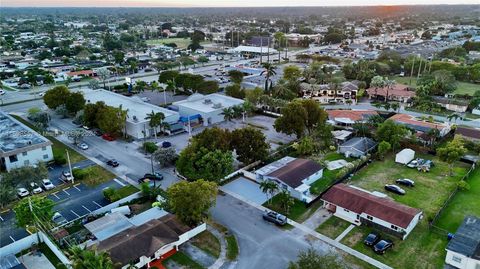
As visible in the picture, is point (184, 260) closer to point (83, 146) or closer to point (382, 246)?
point (382, 246)

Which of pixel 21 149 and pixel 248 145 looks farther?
pixel 21 149

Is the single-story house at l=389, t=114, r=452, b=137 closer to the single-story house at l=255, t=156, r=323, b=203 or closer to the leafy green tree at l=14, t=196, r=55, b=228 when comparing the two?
the single-story house at l=255, t=156, r=323, b=203

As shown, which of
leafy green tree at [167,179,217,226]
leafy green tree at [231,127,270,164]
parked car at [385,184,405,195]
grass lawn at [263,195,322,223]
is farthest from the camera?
leafy green tree at [231,127,270,164]

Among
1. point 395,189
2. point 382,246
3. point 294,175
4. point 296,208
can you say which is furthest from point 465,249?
point 294,175

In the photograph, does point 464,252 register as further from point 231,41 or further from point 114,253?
point 231,41

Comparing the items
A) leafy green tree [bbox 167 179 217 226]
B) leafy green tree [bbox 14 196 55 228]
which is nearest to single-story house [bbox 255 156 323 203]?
leafy green tree [bbox 167 179 217 226]

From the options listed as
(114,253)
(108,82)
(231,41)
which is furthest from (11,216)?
(231,41)
